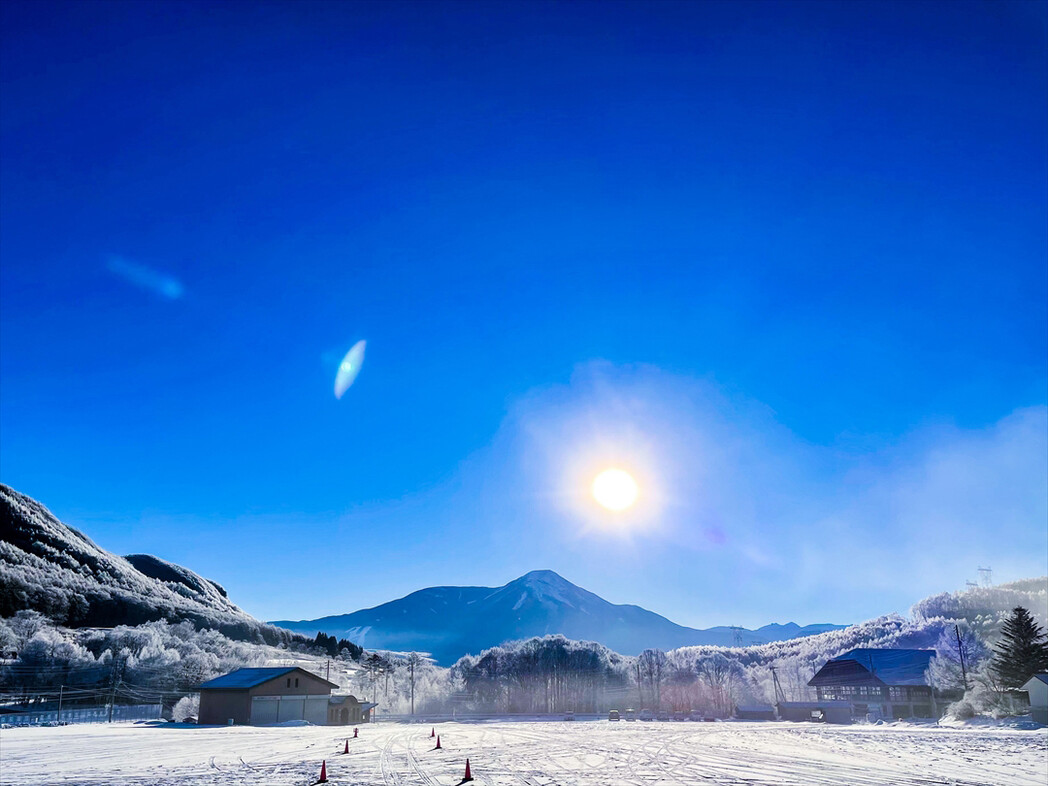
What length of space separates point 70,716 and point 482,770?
218 feet

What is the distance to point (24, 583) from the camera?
157500 millimetres

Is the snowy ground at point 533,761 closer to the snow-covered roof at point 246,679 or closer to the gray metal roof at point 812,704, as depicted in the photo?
the snow-covered roof at point 246,679

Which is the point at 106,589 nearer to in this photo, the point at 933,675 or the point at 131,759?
the point at 131,759

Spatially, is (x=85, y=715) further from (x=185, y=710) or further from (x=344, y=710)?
(x=344, y=710)

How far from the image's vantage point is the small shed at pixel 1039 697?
52.1m

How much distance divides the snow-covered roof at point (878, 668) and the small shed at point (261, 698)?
7608cm

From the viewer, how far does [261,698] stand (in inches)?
2633

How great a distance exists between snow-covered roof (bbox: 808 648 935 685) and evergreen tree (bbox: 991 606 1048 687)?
2885cm

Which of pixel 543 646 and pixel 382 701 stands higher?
pixel 543 646

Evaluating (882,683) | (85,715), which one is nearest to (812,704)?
(882,683)

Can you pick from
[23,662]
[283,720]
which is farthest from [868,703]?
[23,662]

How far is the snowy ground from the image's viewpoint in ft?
75.1

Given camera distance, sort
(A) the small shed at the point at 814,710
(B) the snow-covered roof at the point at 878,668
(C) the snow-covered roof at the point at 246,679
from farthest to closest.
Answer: (B) the snow-covered roof at the point at 878,668 → (A) the small shed at the point at 814,710 → (C) the snow-covered roof at the point at 246,679

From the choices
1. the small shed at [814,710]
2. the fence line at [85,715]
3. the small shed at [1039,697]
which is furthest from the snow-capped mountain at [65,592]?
the small shed at [1039,697]
